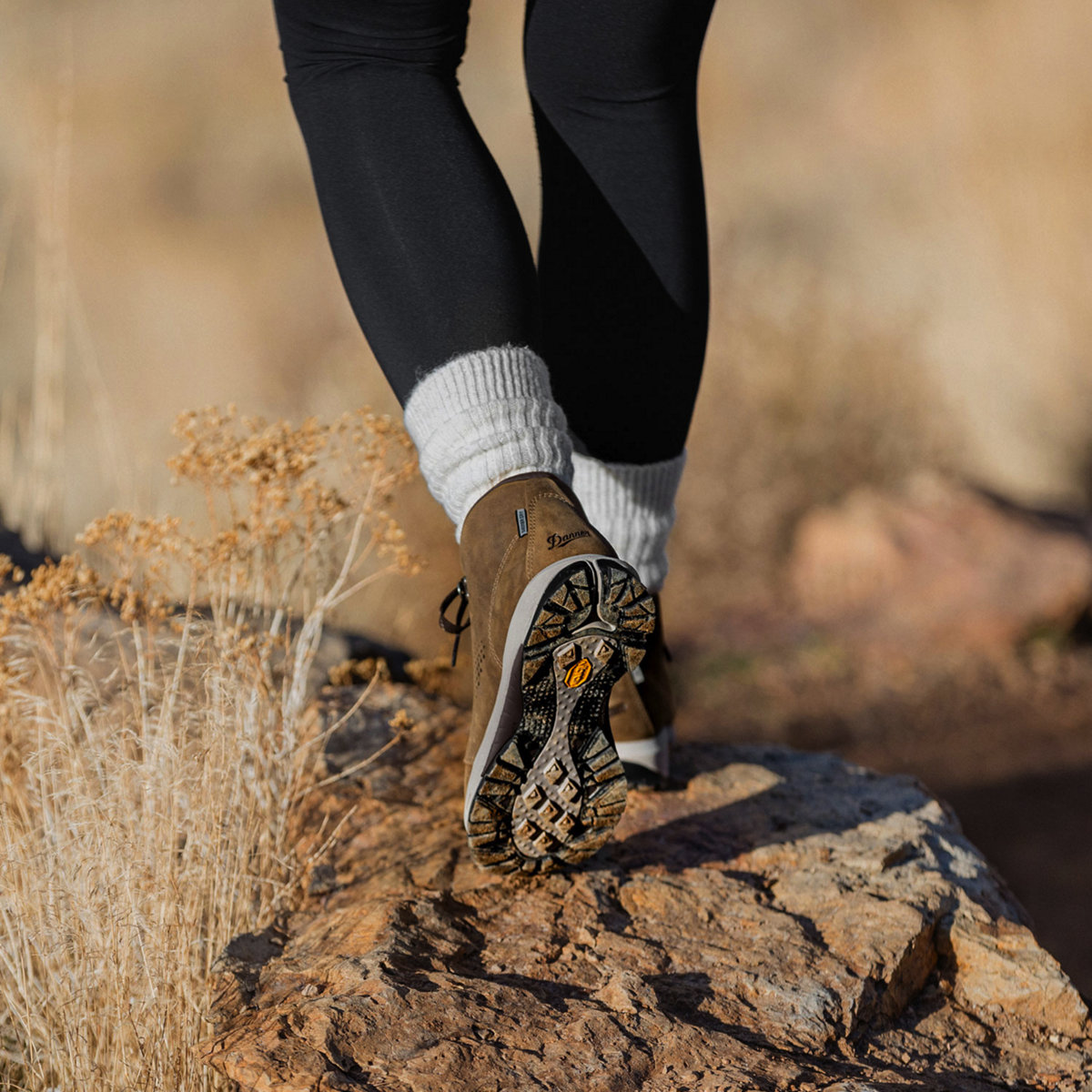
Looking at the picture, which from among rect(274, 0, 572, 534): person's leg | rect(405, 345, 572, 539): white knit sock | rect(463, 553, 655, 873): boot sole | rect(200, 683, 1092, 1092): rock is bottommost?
rect(200, 683, 1092, 1092): rock

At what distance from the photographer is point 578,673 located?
988mm

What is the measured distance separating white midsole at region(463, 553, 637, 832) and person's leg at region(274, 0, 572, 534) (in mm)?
126

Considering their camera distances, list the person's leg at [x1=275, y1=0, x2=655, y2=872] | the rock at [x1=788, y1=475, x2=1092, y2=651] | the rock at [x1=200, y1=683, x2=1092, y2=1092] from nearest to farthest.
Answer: the rock at [x1=200, y1=683, x2=1092, y2=1092], the person's leg at [x1=275, y1=0, x2=655, y2=872], the rock at [x1=788, y1=475, x2=1092, y2=651]

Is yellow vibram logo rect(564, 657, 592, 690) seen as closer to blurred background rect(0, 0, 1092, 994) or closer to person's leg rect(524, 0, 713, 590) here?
person's leg rect(524, 0, 713, 590)

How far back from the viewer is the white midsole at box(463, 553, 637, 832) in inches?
37.4

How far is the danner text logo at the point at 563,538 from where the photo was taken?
0.98 metres

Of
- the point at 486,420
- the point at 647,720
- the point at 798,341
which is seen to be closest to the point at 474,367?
the point at 486,420

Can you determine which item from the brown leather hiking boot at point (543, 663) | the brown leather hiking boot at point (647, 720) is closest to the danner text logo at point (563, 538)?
the brown leather hiking boot at point (543, 663)

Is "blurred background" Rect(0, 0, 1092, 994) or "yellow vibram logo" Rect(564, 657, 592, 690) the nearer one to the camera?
"yellow vibram logo" Rect(564, 657, 592, 690)

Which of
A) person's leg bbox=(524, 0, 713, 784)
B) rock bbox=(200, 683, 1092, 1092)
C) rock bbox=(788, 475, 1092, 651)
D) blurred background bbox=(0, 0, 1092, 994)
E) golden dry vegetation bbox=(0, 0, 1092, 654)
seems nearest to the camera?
rock bbox=(200, 683, 1092, 1092)

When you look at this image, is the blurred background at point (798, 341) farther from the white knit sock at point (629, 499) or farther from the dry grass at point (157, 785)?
the white knit sock at point (629, 499)

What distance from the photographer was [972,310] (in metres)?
5.87

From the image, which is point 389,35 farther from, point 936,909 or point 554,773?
point 936,909

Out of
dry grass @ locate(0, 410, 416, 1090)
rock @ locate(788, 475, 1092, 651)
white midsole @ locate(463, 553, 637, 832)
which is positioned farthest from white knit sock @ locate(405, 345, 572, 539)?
rock @ locate(788, 475, 1092, 651)
